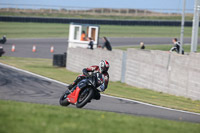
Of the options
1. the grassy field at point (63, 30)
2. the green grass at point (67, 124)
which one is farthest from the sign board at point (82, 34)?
the green grass at point (67, 124)

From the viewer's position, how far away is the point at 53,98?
13.4m

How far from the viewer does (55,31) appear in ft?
160

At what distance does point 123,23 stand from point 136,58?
32.1m

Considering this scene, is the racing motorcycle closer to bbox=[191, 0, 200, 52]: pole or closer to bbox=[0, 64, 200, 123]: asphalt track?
bbox=[0, 64, 200, 123]: asphalt track

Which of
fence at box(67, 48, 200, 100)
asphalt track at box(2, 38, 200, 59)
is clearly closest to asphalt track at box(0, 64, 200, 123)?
fence at box(67, 48, 200, 100)

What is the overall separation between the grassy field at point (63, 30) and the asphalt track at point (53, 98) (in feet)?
89.5

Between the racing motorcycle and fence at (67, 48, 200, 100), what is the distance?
5.86m

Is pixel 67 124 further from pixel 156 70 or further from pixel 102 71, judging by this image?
pixel 156 70

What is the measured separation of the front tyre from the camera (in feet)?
33.2

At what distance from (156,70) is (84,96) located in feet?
25.3

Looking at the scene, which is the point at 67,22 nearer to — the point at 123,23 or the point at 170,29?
the point at 123,23

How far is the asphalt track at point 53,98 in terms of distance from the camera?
Result: 11.6m

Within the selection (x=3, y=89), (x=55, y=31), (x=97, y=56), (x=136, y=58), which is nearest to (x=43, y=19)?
(x=55, y=31)

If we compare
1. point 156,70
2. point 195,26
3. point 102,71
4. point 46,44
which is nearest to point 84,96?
point 102,71
